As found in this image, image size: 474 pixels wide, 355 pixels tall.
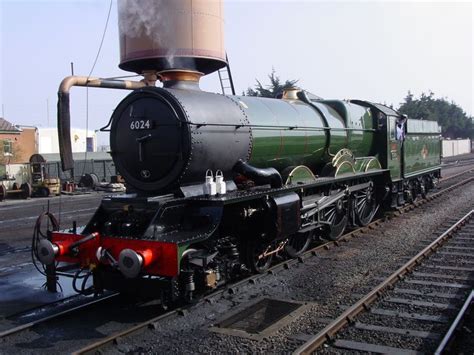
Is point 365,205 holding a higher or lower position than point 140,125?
lower

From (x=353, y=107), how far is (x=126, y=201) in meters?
6.98

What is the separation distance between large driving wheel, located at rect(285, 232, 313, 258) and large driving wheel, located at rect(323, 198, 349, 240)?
60 centimetres

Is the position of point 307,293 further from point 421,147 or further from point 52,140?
point 52,140

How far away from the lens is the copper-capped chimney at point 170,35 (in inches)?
360

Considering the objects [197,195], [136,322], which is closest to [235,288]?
[197,195]

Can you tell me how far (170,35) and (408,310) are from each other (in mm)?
6640

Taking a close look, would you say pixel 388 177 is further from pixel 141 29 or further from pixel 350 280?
pixel 141 29

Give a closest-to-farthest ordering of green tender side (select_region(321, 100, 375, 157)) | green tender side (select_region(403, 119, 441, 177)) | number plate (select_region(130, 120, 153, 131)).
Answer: number plate (select_region(130, 120, 153, 131)) → green tender side (select_region(321, 100, 375, 157)) → green tender side (select_region(403, 119, 441, 177))

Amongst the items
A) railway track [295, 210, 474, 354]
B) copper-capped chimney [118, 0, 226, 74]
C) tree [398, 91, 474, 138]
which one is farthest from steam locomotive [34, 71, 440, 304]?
tree [398, 91, 474, 138]

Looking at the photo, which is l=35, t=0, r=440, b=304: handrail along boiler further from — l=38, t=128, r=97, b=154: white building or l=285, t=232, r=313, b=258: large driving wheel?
l=38, t=128, r=97, b=154: white building

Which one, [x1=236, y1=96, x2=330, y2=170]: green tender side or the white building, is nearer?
[x1=236, y1=96, x2=330, y2=170]: green tender side

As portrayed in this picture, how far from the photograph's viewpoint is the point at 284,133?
8688 millimetres

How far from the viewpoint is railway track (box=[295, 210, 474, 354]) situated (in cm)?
522

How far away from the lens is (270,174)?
7.65m
